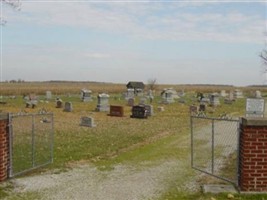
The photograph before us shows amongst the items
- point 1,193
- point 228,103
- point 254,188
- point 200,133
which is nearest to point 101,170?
point 1,193

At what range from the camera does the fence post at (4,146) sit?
9688 millimetres

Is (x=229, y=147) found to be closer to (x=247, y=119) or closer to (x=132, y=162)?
(x=132, y=162)

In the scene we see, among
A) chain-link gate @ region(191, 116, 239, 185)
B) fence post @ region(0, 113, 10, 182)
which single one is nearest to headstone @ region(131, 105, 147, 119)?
chain-link gate @ region(191, 116, 239, 185)

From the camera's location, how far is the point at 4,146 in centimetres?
980

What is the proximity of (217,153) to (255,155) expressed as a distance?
5549 mm

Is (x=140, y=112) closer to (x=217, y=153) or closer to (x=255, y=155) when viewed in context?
(x=217, y=153)

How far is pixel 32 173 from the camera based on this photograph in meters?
10.8

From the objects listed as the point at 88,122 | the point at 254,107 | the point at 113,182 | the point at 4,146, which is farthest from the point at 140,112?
the point at 4,146

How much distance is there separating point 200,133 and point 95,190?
11.9 metres

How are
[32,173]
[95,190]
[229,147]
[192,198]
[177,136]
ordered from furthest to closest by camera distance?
[177,136]
[229,147]
[32,173]
[95,190]
[192,198]

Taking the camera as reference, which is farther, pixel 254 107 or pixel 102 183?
pixel 254 107

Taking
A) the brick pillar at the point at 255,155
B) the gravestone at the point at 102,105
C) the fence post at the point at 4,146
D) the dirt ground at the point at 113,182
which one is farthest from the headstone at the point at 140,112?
the brick pillar at the point at 255,155

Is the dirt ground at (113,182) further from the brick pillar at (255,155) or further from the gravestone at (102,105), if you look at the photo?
the gravestone at (102,105)

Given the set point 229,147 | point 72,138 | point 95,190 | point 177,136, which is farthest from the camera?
point 177,136
